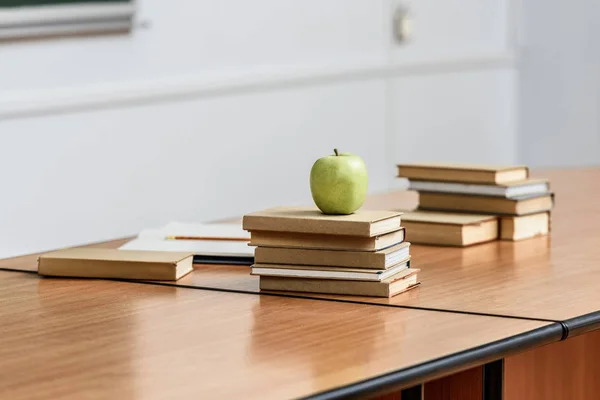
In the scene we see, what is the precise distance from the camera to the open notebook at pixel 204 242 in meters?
2.21

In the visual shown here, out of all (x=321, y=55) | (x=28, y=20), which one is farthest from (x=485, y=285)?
(x=321, y=55)

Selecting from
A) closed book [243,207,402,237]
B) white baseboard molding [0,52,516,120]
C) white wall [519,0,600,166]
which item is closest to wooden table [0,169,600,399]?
closed book [243,207,402,237]

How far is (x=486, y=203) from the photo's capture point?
8.20 feet

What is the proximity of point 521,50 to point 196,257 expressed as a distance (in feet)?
16.9

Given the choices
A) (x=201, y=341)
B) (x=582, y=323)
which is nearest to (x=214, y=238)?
(x=201, y=341)

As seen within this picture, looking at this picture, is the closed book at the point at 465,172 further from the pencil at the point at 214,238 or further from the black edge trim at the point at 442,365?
the black edge trim at the point at 442,365

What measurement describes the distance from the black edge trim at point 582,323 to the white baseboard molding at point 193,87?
3.09 meters

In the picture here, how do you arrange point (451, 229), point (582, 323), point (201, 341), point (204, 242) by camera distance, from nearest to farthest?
1. point (201, 341)
2. point (582, 323)
3. point (204, 242)
4. point (451, 229)

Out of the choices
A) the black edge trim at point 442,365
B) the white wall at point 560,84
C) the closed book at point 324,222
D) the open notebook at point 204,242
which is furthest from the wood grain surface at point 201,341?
the white wall at point 560,84

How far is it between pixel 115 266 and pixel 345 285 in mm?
432

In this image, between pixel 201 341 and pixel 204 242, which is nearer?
pixel 201 341

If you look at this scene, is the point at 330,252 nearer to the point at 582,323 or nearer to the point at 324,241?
the point at 324,241

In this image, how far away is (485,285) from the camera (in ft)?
6.50

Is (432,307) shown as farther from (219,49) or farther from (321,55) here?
(321,55)
